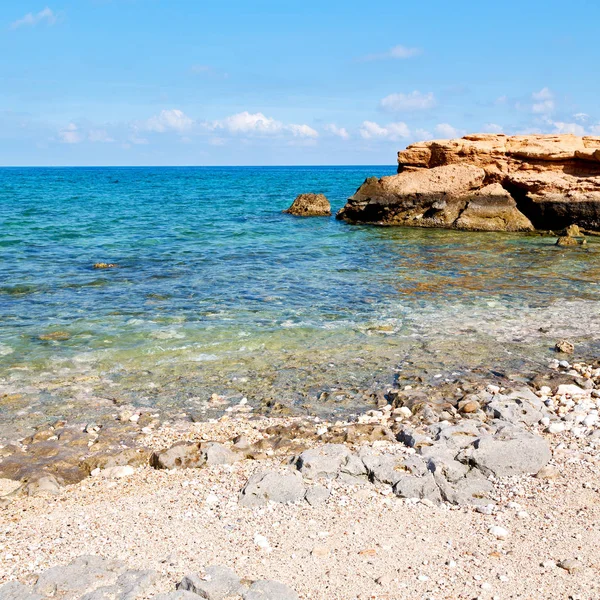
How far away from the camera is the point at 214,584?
15.1ft

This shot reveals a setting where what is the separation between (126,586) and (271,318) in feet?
27.9

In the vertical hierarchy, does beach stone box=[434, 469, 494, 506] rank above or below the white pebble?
below

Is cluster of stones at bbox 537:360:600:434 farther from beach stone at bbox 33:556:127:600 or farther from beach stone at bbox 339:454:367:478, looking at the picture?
beach stone at bbox 33:556:127:600

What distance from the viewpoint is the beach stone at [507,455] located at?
6.42m

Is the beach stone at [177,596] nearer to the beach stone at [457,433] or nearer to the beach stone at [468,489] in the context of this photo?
the beach stone at [468,489]

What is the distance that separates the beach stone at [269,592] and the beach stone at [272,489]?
1.27m

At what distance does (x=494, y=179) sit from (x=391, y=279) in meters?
14.3

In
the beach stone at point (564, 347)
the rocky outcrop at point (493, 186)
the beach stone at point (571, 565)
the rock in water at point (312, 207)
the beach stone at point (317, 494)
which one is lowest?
the beach stone at point (317, 494)

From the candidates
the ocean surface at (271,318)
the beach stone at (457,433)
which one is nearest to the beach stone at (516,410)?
the beach stone at (457,433)

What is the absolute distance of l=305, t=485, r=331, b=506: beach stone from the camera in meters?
5.88

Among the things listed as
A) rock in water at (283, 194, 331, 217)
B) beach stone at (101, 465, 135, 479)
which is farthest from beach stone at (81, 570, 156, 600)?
rock in water at (283, 194, 331, 217)

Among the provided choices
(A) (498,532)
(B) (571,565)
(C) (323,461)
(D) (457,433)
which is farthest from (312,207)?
(B) (571,565)

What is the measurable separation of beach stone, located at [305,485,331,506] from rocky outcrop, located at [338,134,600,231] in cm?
2367

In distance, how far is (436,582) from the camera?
4613 mm
